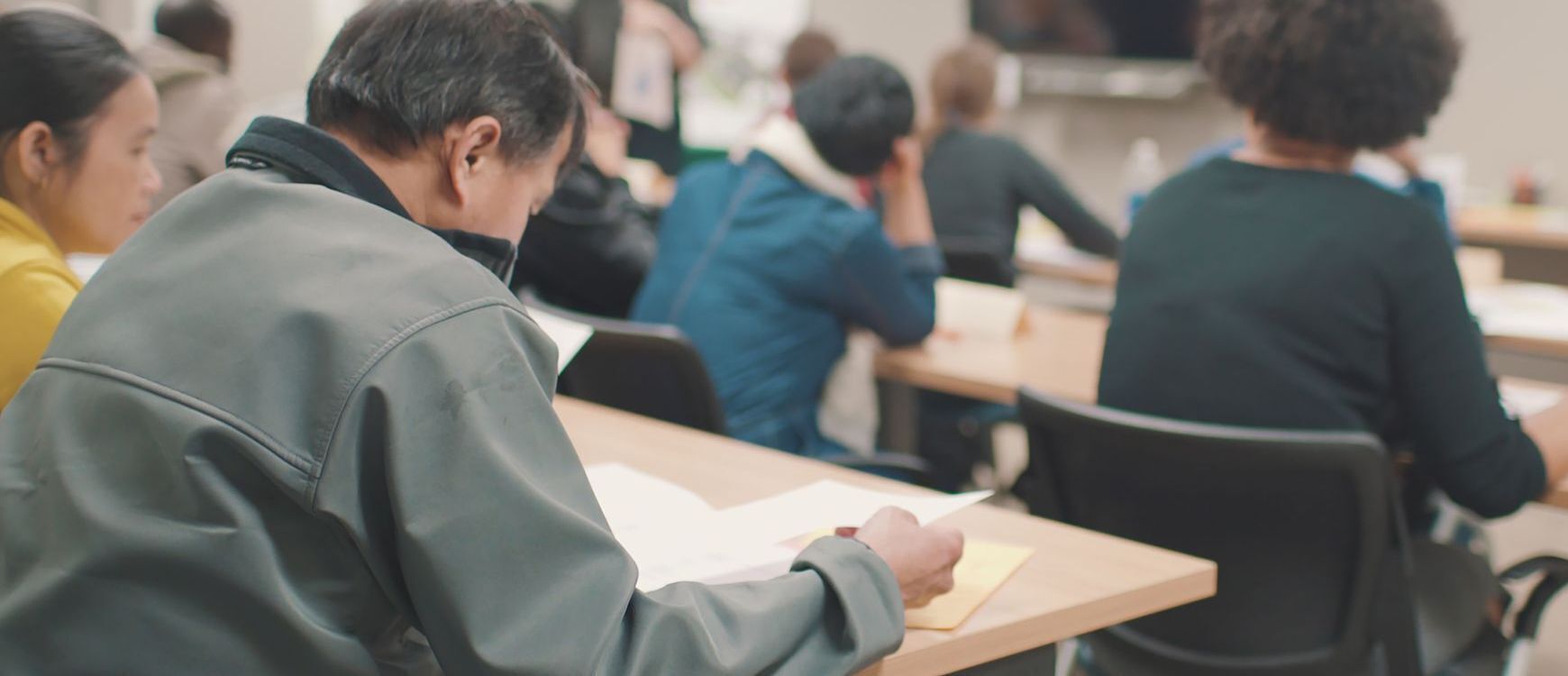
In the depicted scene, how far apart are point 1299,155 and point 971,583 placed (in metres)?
0.96

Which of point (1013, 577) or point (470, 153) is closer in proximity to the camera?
point (470, 153)

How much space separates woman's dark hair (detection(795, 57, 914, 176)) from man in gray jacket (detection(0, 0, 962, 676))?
1.49m

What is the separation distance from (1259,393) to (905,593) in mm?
761

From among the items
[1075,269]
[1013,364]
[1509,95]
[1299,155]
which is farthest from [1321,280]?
[1509,95]

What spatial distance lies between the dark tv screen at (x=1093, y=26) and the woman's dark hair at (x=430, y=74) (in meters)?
5.59

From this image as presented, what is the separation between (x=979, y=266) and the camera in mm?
3508

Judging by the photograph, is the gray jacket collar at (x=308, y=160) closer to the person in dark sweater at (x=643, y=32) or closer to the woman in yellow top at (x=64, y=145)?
the woman in yellow top at (x=64, y=145)

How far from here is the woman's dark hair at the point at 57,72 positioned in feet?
4.70

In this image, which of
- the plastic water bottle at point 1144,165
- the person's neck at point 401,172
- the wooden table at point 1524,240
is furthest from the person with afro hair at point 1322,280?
the plastic water bottle at point 1144,165

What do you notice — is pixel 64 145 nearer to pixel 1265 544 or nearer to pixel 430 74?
pixel 430 74

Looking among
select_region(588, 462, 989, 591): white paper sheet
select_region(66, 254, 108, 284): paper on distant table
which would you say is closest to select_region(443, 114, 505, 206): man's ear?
select_region(588, 462, 989, 591): white paper sheet

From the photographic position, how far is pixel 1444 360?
164 cm

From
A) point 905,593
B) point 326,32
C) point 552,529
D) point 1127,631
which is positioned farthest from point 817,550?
point 326,32

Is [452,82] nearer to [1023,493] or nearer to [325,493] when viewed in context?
[325,493]
